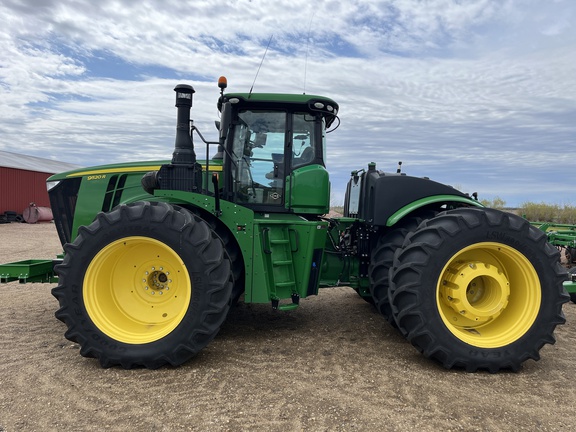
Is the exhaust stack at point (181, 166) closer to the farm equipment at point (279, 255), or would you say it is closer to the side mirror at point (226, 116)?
the farm equipment at point (279, 255)

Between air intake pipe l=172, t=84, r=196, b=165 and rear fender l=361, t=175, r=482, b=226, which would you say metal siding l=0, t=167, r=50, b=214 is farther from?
rear fender l=361, t=175, r=482, b=226

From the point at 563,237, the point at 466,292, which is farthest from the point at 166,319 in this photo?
the point at 563,237

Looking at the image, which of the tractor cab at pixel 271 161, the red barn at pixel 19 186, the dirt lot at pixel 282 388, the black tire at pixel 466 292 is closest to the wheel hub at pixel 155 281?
the dirt lot at pixel 282 388

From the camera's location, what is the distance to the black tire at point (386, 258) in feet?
16.4

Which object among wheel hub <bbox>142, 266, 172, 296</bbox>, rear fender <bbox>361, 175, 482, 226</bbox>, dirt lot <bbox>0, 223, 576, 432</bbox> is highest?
rear fender <bbox>361, 175, 482, 226</bbox>

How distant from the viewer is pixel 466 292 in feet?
14.6

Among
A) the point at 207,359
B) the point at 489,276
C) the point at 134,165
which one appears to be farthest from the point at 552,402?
the point at 134,165

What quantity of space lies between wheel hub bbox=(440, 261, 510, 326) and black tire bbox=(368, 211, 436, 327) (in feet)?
2.24

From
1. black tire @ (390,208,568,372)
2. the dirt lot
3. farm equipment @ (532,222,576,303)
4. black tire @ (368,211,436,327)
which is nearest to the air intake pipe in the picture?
the dirt lot

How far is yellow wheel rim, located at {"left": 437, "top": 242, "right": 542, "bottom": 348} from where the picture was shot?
429 centimetres

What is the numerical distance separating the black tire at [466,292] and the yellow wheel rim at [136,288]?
2135 mm

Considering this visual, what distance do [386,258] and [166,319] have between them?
2.43 meters

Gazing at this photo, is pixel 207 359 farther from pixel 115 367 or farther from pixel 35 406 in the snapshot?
pixel 35 406

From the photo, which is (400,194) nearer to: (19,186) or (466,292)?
(466,292)
